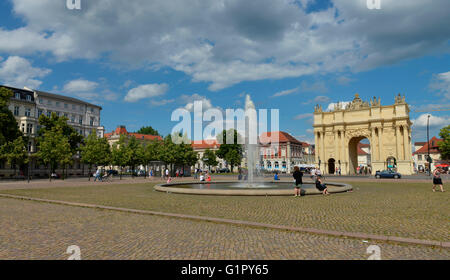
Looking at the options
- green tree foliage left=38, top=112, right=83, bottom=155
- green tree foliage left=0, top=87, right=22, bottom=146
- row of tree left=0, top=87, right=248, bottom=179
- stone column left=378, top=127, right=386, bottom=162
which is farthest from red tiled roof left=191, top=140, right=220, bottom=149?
green tree foliage left=0, top=87, right=22, bottom=146

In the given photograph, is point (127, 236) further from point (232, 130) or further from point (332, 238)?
point (232, 130)

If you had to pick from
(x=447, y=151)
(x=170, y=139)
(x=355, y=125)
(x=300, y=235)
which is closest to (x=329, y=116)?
(x=355, y=125)

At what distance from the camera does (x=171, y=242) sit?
7055 millimetres

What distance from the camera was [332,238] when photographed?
7.41 metres

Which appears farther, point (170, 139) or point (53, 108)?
point (53, 108)

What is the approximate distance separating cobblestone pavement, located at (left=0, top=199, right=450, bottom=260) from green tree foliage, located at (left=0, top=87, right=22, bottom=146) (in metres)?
43.9

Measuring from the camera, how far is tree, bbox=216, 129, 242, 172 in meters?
94.1

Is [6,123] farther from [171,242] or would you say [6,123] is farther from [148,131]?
[148,131]

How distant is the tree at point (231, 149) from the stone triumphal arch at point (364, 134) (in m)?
25.0

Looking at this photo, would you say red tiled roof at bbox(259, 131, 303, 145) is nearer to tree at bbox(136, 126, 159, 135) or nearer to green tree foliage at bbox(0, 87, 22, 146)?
tree at bbox(136, 126, 159, 135)

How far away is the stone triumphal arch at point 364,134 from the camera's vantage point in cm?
7012

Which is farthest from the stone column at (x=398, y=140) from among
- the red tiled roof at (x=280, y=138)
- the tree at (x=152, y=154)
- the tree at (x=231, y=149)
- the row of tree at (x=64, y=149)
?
the tree at (x=152, y=154)
